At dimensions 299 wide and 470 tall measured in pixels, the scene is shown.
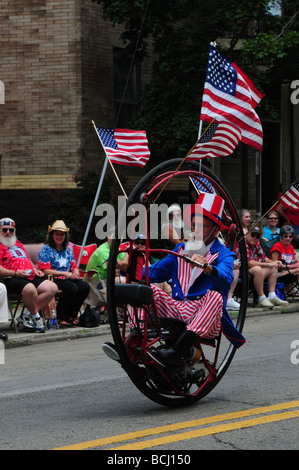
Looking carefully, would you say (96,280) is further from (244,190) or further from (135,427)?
(244,190)

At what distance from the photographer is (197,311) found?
6770 millimetres

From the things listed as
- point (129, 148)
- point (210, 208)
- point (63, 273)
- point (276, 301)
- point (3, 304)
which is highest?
point (129, 148)

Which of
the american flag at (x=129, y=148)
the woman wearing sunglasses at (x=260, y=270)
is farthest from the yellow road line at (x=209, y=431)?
the woman wearing sunglasses at (x=260, y=270)

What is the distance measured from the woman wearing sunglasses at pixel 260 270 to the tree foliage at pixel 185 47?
361 cm

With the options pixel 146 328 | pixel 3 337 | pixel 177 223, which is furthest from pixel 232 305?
pixel 146 328

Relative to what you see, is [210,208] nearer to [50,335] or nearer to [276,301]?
[50,335]

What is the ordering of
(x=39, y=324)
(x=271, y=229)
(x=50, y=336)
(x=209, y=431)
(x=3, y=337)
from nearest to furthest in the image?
(x=209, y=431) → (x=3, y=337) → (x=50, y=336) → (x=39, y=324) → (x=271, y=229)

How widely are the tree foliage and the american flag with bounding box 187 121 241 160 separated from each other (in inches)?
306

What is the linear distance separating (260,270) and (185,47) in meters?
6.78

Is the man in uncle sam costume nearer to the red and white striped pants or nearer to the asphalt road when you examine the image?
the red and white striped pants

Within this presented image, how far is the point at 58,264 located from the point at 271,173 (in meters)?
13.7

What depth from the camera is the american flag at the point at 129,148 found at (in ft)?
40.9

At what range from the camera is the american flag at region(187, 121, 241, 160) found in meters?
9.11

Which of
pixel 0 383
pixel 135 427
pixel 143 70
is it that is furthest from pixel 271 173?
pixel 135 427
